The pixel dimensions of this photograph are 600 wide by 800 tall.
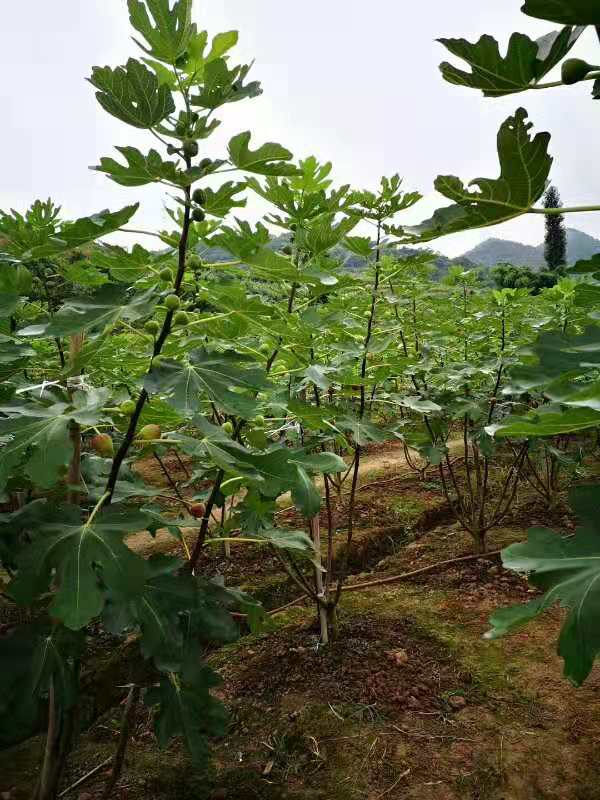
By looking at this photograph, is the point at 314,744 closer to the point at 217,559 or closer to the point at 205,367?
the point at 205,367

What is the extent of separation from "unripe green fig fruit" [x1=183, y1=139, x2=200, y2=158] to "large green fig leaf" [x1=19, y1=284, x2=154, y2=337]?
309 millimetres

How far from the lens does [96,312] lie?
1.12m

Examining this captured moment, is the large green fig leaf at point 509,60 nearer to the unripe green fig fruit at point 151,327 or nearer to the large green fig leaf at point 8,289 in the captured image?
the unripe green fig fruit at point 151,327

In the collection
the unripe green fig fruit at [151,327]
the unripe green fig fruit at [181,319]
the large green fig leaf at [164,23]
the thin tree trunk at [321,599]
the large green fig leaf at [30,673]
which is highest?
the large green fig leaf at [164,23]

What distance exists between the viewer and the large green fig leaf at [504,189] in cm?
95

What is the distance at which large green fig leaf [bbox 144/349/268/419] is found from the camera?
1.09 meters

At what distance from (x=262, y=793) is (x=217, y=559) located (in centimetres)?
237

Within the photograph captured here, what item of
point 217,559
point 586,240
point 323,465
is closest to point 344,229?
point 323,465

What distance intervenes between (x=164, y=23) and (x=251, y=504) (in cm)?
119

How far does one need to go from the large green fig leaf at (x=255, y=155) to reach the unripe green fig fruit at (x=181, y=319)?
0.35 m

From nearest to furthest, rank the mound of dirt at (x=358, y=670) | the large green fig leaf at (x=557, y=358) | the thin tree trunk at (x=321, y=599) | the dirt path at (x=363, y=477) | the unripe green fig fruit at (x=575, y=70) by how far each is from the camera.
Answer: the unripe green fig fruit at (x=575, y=70) → the large green fig leaf at (x=557, y=358) → the mound of dirt at (x=358, y=670) → the thin tree trunk at (x=321, y=599) → the dirt path at (x=363, y=477)

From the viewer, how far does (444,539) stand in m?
4.17

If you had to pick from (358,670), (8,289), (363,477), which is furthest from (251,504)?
Result: (363,477)

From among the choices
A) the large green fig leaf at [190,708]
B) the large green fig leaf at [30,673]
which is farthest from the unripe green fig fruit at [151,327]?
the large green fig leaf at [190,708]
